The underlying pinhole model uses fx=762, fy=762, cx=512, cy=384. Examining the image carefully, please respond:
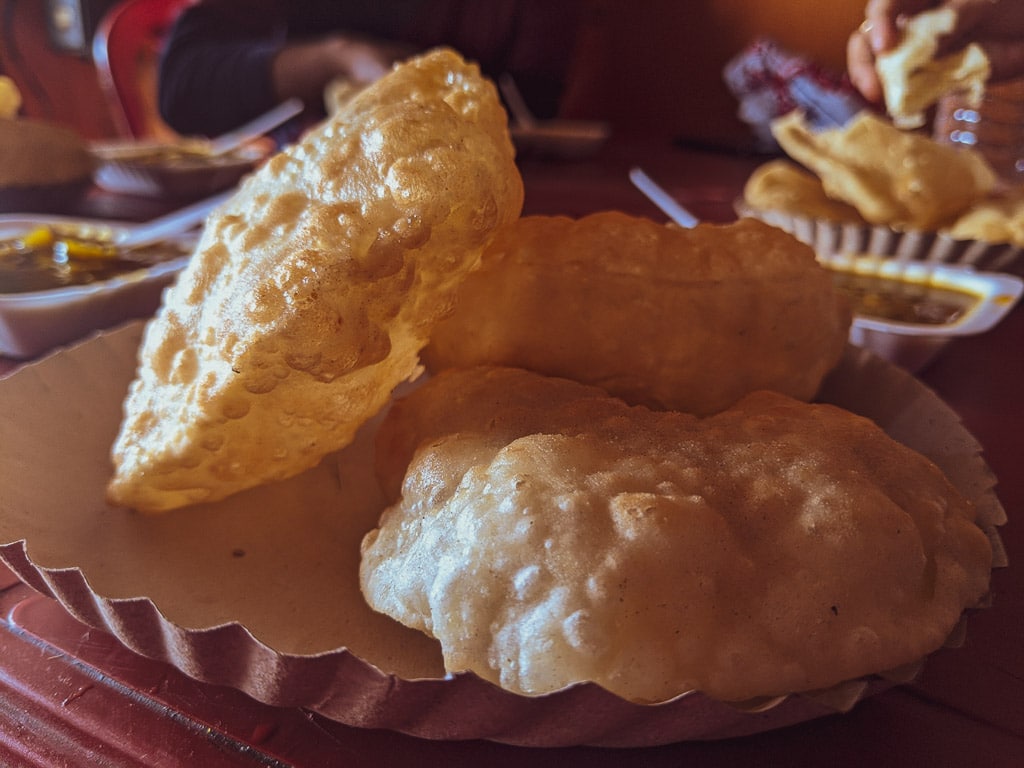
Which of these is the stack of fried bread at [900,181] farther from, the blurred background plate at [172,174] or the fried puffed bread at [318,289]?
the blurred background plate at [172,174]

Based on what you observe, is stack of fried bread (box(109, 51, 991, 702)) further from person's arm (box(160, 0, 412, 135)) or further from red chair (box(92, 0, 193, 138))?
red chair (box(92, 0, 193, 138))

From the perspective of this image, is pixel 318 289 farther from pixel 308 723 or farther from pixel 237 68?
pixel 237 68

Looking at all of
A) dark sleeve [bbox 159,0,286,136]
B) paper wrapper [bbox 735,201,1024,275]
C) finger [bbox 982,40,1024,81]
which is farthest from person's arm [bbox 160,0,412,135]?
finger [bbox 982,40,1024,81]

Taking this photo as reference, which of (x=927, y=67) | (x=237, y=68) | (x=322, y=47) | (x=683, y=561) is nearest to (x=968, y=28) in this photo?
(x=927, y=67)

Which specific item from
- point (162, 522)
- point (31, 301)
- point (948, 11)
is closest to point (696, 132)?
point (948, 11)

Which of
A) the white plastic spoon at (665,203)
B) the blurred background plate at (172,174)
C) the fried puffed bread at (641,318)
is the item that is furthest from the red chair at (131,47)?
the fried puffed bread at (641,318)

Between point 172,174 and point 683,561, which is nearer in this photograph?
point 683,561
